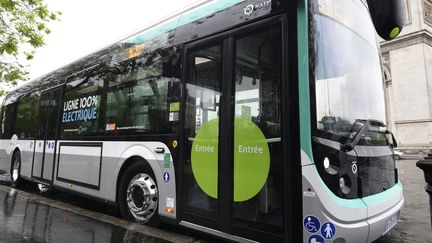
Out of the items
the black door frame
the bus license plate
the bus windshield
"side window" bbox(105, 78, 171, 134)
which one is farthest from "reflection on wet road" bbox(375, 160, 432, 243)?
"side window" bbox(105, 78, 171, 134)

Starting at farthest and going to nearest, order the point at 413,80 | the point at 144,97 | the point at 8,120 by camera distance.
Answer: the point at 413,80 → the point at 8,120 → the point at 144,97

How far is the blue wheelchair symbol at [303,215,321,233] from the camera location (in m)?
2.97

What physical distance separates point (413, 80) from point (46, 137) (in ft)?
101

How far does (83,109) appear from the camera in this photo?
21.2ft

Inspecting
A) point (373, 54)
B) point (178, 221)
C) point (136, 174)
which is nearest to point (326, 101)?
point (373, 54)

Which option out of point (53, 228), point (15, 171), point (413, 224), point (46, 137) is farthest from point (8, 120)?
point (413, 224)

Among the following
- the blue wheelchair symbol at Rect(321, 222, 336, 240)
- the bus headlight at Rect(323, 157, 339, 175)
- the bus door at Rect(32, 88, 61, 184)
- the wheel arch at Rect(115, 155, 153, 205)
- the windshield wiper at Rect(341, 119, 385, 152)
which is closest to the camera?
the blue wheelchair symbol at Rect(321, 222, 336, 240)

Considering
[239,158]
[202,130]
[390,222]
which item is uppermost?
[202,130]

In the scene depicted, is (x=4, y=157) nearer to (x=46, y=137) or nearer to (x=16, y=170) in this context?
(x=16, y=170)

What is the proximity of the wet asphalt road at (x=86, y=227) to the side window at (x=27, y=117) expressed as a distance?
8.01 feet

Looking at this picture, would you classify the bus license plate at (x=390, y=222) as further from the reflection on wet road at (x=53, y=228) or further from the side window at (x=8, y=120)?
the side window at (x=8, y=120)

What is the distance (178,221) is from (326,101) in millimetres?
2390

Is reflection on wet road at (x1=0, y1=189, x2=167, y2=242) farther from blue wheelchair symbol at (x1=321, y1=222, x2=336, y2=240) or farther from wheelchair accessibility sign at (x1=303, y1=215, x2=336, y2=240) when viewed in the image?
blue wheelchair symbol at (x1=321, y1=222, x2=336, y2=240)

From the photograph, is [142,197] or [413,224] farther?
[413,224]
